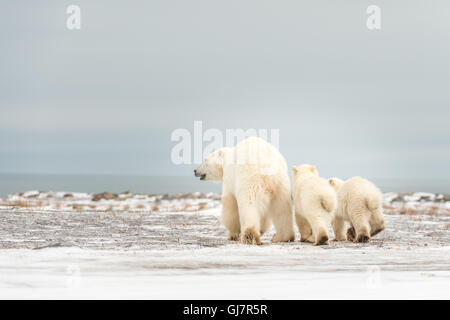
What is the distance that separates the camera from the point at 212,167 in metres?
12.0

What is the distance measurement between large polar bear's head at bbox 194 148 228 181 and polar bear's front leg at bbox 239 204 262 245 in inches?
86.1

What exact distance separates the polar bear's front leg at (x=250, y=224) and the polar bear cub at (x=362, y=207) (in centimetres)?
175

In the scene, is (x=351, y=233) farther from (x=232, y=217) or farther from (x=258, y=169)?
(x=258, y=169)

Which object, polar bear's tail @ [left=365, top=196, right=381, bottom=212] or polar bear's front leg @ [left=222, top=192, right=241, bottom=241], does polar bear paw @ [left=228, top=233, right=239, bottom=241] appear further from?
polar bear's tail @ [left=365, top=196, right=381, bottom=212]

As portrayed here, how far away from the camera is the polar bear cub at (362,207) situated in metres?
10.2

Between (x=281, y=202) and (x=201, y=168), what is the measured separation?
2.50 m

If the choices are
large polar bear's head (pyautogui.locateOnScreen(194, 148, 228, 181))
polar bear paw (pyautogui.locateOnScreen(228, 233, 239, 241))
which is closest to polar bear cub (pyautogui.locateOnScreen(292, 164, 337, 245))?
polar bear paw (pyautogui.locateOnScreen(228, 233, 239, 241))

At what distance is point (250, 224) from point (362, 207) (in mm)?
2026

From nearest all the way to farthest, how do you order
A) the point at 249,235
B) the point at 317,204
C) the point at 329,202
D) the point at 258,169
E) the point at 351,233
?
the point at 329,202, the point at 317,204, the point at 249,235, the point at 258,169, the point at 351,233

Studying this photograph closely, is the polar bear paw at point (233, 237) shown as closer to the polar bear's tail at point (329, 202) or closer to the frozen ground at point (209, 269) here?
the frozen ground at point (209, 269)

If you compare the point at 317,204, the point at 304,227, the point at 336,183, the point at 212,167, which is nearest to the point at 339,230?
the point at 336,183

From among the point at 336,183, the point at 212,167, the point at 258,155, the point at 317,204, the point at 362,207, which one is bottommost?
the point at 362,207

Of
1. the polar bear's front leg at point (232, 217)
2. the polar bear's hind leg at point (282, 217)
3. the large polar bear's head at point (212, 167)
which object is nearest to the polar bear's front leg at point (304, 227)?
the polar bear's hind leg at point (282, 217)

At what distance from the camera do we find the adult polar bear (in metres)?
9.77
